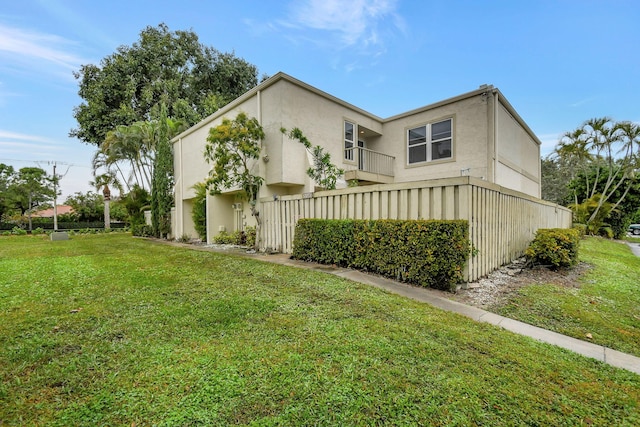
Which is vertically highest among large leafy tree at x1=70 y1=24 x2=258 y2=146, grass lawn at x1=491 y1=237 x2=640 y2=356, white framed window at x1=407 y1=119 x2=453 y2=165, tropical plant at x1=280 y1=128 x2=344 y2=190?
large leafy tree at x1=70 y1=24 x2=258 y2=146

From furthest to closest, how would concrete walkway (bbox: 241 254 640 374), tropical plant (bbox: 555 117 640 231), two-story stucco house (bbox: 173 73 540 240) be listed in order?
tropical plant (bbox: 555 117 640 231), two-story stucco house (bbox: 173 73 540 240), concrete walkway (bbox: 241 254 640 374)

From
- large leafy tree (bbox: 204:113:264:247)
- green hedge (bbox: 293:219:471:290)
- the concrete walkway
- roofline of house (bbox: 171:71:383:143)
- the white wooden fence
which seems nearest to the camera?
the concrete walkway

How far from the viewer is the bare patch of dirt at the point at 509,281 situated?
471cm

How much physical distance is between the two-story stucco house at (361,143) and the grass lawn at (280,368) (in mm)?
7007

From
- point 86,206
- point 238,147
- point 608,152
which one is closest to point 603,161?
point 608,152

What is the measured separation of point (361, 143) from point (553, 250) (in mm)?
9821

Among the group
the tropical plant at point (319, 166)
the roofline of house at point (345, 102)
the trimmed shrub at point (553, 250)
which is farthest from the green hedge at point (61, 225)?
the trimmed shrub at point (553, 250)

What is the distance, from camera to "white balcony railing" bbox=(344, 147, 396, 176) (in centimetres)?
1250

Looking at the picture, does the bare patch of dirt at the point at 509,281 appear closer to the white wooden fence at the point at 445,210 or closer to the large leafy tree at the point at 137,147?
the white wooden fence at the point at 445,210

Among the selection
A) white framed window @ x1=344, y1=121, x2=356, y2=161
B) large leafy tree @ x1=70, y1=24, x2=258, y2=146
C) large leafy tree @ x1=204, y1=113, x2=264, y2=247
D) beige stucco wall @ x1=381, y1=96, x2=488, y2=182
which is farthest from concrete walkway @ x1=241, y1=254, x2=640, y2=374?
large leafy tree @ x1=70, y1=24, x2=258, y2=146

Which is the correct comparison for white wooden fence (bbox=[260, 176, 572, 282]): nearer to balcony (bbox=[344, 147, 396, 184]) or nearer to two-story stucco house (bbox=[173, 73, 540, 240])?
two-story stucco house (bbox=[173, 73, 540, 240])

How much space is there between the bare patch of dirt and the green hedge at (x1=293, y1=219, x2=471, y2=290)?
38 centimetres

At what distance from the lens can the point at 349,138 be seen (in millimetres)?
12695

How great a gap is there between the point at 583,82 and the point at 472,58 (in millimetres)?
5735
